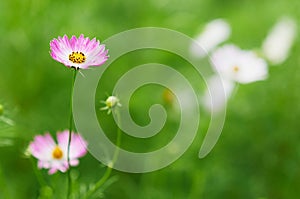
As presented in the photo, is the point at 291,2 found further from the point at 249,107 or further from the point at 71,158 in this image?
the point at 71,158

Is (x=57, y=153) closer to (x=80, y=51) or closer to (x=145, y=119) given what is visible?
(x=80, y=51)

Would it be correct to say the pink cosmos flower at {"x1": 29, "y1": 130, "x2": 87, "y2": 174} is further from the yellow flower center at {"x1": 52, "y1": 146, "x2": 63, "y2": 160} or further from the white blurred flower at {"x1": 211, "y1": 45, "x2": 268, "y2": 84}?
the white blurred flower at {"x1": 211, "y1": 45, "x2": 268, "y2": 84}

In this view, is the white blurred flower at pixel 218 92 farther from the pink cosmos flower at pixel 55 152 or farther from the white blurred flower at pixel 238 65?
the pink cosmos flower at pixel 55 152

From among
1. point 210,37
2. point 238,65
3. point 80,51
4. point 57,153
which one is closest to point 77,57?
point 80,51

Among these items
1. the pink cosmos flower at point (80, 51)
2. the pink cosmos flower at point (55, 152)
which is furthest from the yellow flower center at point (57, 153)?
the pink cosmos flower at point (80, 51)

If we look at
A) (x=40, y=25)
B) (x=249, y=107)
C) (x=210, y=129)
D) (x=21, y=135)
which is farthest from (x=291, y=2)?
(x=21, y=135)

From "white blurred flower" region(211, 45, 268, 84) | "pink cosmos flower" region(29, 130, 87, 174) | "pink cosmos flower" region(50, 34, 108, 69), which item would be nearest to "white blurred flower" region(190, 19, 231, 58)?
"white blurred flower" region(211, 45, 268, 84)
